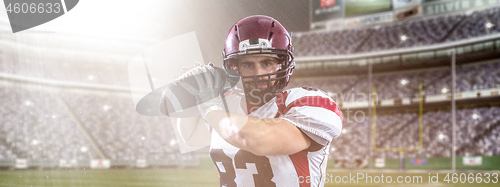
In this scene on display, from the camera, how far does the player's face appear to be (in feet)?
4.33

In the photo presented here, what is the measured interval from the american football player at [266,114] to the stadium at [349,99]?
34.5ft

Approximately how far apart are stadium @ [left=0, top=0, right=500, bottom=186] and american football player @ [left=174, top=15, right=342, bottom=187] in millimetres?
10504

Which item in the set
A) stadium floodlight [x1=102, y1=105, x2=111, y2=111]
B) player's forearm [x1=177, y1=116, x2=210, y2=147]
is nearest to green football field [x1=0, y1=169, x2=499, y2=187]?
stadium floodlight [x1=102, y1=105, x2=111, y2=111]

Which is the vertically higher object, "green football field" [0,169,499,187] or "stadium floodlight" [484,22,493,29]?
"stadium floodlight" [484,22,493,29]

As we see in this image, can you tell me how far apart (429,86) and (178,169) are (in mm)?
12159

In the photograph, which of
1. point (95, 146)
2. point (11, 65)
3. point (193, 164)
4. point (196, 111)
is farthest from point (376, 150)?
point (11, 65)

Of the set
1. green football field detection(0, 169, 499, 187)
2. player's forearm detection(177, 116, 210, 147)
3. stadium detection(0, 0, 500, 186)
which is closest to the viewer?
player's forearm detection(177, 116, 210, 147)

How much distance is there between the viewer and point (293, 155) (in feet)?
4.25

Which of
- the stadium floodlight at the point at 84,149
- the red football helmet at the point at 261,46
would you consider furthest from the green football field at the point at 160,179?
the red football helmet at the point at 261,46

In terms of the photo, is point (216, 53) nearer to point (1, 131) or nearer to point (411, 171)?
point (411, 171)

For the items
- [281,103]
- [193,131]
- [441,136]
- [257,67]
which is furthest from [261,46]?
[441,136]

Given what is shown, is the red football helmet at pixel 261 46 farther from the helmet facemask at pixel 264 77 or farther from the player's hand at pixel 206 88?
the player's hand at pixel 206 88

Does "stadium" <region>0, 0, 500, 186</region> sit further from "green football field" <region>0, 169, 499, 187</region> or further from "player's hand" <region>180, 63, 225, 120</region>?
"player's hand" <region>180, 63, 225, 120</region>

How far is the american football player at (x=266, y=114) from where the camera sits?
1.11m
